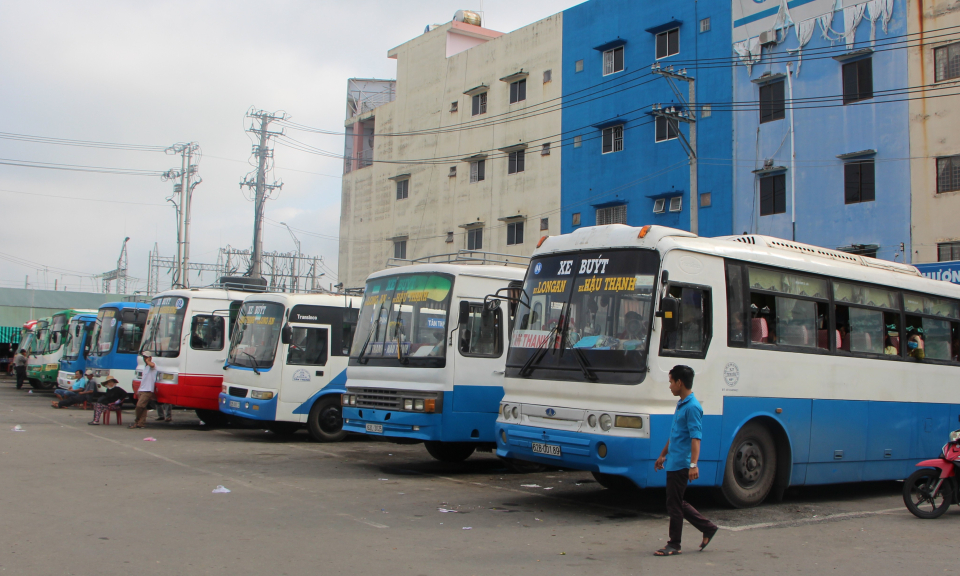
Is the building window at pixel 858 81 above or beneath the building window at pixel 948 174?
above

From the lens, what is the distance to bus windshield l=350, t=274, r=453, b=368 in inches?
464

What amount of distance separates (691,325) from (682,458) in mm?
2200

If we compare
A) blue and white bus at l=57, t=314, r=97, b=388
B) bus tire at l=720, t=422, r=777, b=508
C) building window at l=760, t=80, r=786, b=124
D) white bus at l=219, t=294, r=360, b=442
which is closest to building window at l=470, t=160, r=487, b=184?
building window at l=760, t=80, r=786, b=124

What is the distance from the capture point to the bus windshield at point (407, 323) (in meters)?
11.8

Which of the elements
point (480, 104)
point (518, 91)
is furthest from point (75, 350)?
point (518, 91)

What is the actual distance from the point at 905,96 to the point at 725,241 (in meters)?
16.5

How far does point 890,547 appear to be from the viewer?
7430 mm

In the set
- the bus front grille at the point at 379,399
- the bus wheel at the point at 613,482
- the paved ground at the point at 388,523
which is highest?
the bus front grille at the point at 379,399

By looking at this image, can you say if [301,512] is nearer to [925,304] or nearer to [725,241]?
[725,241]

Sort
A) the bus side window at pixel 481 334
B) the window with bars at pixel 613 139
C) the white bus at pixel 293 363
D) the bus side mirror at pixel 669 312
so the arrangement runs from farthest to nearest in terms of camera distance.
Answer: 1. the window with bars at pixel 613 139
2. the white bus at pixel 293 363
3. the bus side window at pixel 481 334
4. the bus side mirror at pixel 669 312

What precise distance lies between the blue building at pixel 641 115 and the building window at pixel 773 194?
110cm

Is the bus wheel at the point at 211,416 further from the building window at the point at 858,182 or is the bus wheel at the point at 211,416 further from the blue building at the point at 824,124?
the building window at the point at 858,182

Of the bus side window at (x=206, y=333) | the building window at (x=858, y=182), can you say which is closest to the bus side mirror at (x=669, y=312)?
the bus side window at (x=206, y=333)

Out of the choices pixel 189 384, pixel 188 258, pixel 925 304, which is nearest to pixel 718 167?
pixel 925 304
